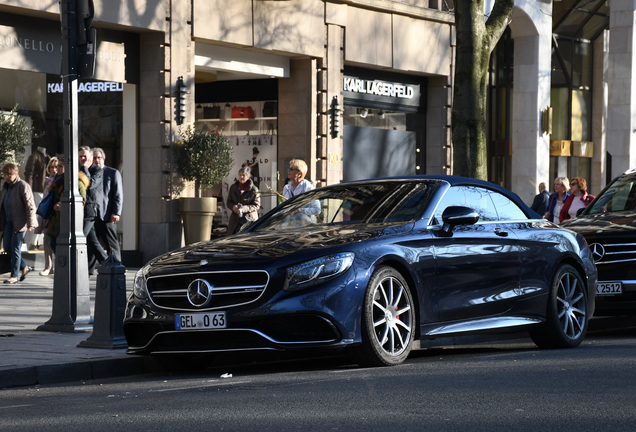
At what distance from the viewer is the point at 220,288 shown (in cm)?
873

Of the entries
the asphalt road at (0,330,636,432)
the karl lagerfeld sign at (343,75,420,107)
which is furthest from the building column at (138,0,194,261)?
the asphalt road at (0,330,636,432)

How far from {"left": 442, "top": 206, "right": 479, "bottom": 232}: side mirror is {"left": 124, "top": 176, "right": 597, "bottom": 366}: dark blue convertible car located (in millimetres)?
10

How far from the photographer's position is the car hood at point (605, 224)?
499 inches

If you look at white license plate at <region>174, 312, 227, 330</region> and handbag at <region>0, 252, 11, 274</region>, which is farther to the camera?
handbag at <region>0, 252, 11, 274</region>

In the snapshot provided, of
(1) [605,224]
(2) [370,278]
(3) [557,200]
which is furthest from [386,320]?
(3) [557,200]

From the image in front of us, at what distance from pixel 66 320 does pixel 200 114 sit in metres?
13.8

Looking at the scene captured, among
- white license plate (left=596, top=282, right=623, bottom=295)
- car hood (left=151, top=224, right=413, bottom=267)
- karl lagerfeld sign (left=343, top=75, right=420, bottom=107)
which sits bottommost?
white license plate (left=596, top=282, right=623, bottom=295)

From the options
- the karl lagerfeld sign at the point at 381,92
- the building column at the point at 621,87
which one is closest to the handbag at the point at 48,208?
the karl lagerfeld sign at the point at 381,92

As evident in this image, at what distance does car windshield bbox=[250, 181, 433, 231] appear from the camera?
9.82m

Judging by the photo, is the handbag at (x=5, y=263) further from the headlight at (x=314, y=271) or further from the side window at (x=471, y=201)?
the headlight at (x=314, y=271)

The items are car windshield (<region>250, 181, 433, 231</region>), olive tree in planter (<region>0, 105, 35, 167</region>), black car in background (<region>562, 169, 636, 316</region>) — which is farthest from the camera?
olive tree in planter (<region>0, 105, 35, 167</region>)

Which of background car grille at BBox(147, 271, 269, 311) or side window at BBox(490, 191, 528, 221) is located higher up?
side window at BBox(490, 191, 528, 221)

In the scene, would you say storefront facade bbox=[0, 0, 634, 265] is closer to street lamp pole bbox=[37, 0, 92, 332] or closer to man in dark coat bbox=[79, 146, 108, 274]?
man in dark coat bbox=[79, 146, 108, 274]

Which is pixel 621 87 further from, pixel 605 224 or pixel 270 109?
pixel 605 224
